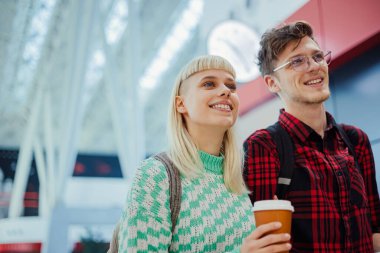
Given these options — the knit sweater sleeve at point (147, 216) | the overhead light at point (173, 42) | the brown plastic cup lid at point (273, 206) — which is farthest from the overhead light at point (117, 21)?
the brown plastic cup lid at point (273, 206)

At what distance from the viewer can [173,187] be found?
62.0 inches

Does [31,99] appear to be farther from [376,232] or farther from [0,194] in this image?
[376,232]

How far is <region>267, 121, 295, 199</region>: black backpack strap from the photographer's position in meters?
1.88

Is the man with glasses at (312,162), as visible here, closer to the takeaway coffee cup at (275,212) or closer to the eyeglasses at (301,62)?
the eyeglasses at (301,62)

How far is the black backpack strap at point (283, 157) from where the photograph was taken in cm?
188

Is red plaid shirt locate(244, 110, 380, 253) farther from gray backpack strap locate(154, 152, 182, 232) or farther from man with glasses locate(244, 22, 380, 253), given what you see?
gray backpack strap locate(154, 152, 182, 232)

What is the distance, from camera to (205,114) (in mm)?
1818

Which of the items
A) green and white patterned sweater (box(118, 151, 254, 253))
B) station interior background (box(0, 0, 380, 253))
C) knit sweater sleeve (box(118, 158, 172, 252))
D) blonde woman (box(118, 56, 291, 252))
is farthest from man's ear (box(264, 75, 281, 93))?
station interior background (box(0, 0, 380, 253))

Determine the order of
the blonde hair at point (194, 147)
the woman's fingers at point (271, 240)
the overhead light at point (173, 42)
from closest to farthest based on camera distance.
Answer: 1. the woman's fingers at point (271, 240)
2. the blonde hair at point (194, 147)
3. the overhead light at point (173, 42)

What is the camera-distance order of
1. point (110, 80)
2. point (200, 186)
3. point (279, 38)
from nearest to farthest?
point (200, 186), point (279, 38), point (110, 80)

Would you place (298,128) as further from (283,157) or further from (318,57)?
(318,57)

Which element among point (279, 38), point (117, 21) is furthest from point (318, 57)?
point (117, 21)

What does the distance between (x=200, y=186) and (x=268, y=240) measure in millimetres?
526

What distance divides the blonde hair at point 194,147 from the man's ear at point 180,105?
0.01 m
